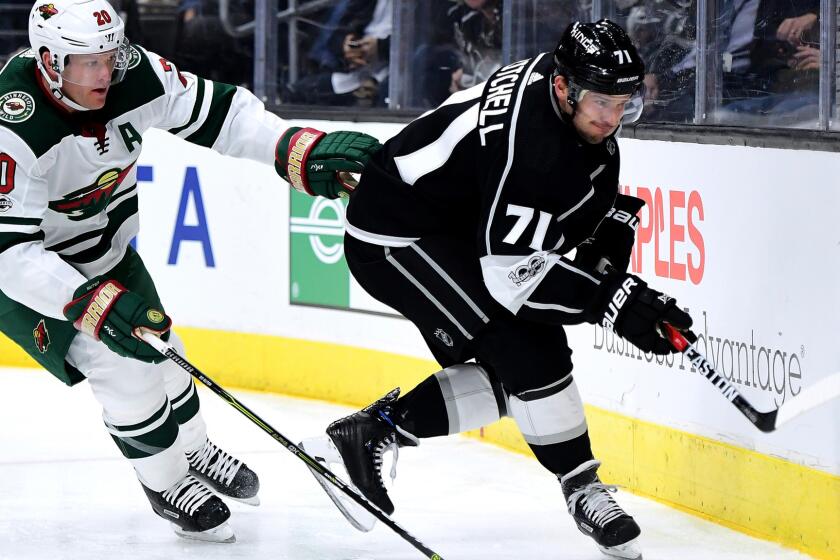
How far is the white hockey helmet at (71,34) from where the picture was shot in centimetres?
299

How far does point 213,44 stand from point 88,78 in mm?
2821

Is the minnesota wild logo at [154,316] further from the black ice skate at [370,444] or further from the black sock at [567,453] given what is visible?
the black sock at [567,453]

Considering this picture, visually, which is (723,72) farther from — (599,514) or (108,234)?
(108,234)

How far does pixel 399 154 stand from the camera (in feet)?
9.85

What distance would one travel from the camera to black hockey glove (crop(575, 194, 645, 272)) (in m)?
3.07

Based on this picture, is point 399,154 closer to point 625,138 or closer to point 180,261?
point 625,138

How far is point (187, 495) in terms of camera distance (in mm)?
3336

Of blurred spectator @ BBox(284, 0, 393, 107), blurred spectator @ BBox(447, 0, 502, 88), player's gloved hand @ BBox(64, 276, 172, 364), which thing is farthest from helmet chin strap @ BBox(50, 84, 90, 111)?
blurred spectator @ BBox(284, 0, 393, 107)

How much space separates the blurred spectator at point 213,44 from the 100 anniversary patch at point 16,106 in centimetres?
260

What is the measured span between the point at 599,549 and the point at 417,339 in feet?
4.95

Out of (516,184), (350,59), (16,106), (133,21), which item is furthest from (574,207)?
(133,21)

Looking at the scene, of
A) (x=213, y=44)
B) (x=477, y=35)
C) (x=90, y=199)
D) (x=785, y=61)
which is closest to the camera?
(x=90, y=199)

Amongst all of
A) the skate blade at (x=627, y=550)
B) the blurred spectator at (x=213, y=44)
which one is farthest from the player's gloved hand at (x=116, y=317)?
the blurred spectator at (x=213, y=44)

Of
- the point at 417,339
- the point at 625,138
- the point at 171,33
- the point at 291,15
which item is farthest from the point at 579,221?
the point at 171,33
